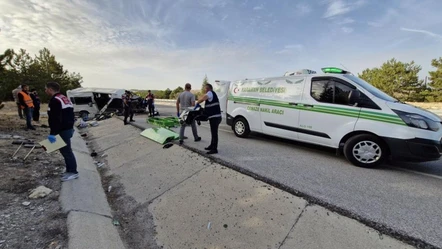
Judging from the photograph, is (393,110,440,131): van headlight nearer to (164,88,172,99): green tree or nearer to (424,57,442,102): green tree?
(424,57,442,102): green tree

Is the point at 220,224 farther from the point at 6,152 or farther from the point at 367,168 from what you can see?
the point at 6,152

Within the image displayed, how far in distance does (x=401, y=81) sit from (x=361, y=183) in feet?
143

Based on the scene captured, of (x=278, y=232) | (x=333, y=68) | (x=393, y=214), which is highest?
(x=333, y=68)

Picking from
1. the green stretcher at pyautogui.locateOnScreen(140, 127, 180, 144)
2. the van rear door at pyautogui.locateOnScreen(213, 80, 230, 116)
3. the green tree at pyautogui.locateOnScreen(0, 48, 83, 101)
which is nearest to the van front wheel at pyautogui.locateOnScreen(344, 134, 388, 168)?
the van rear door at pyautogui.locateOnScreen(213, 80, 230, 116)

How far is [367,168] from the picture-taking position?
4469 millimetres

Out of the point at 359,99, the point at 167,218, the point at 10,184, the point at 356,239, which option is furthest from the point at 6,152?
the point at 359,99

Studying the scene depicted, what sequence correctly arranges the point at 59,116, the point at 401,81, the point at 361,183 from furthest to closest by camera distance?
the point at 401,81
the point at 59,116
the point at 361,183

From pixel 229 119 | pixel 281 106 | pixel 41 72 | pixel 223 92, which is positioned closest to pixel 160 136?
pixel 229 119

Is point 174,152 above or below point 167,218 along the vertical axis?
above

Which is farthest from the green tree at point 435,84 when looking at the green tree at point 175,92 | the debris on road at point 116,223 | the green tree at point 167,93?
the green tree at point 167,93

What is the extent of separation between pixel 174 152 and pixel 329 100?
3849 millimetres

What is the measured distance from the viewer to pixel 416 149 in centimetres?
402

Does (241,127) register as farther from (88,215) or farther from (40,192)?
(40,192)

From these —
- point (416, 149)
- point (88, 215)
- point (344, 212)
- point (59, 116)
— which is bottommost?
point (88, 215)
